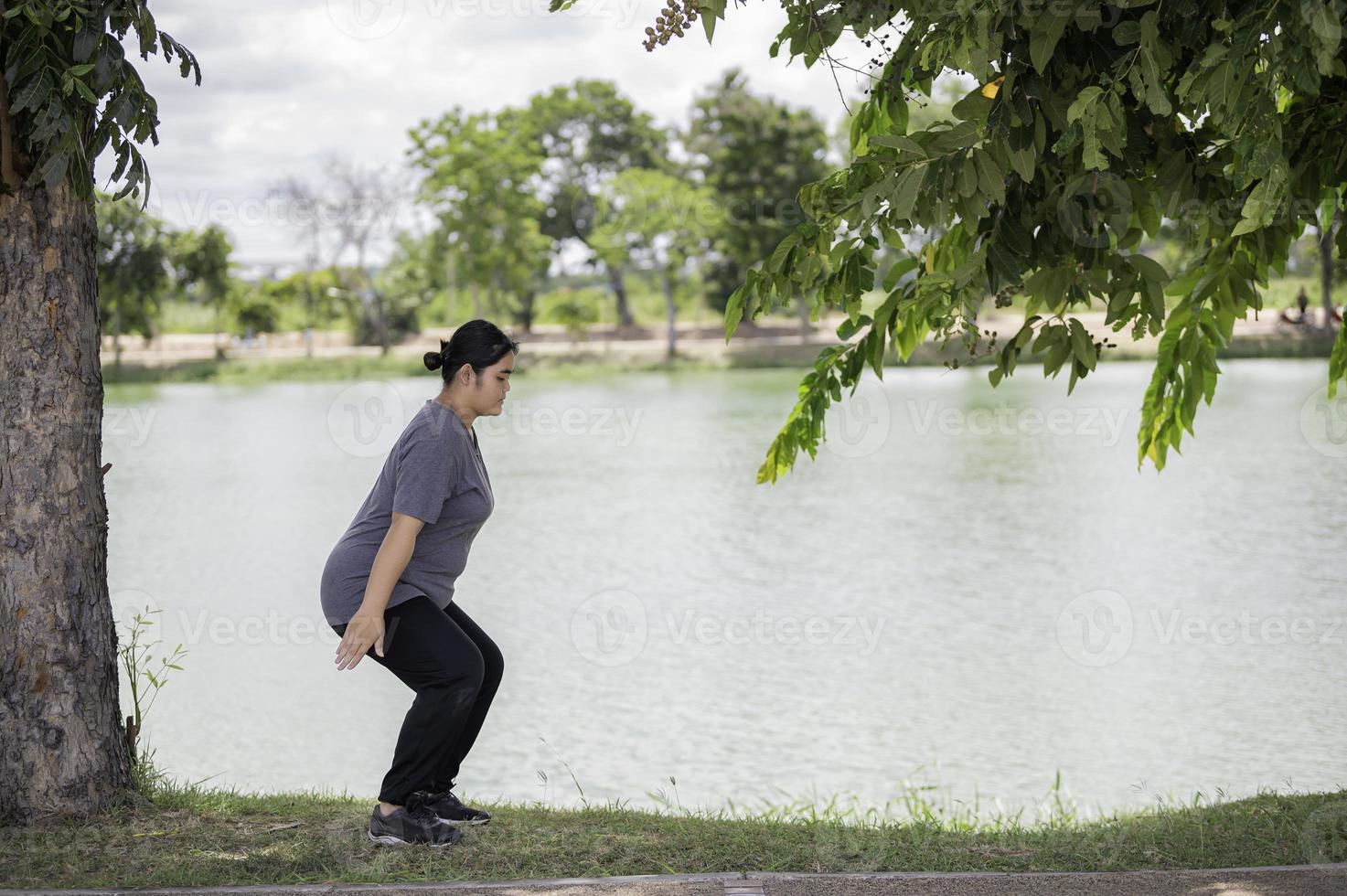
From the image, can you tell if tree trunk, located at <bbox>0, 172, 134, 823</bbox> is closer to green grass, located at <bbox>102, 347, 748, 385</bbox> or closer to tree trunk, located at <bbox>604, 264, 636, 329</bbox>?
green grass, located at <bbox>102, 347, 748, 385</bbox>

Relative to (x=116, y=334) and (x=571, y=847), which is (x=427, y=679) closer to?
(x=571, y=847)

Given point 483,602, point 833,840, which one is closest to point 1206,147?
point 833,840

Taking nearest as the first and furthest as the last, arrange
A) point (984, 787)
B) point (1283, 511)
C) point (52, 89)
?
point (52, 89), point (984, 787), point (1283, 511)

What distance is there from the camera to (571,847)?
163 inches

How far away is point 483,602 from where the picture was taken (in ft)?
39.6

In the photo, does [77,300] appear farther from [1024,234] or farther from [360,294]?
[360,294]

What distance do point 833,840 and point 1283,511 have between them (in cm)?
1290

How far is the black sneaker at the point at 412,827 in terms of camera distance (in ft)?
13.3
